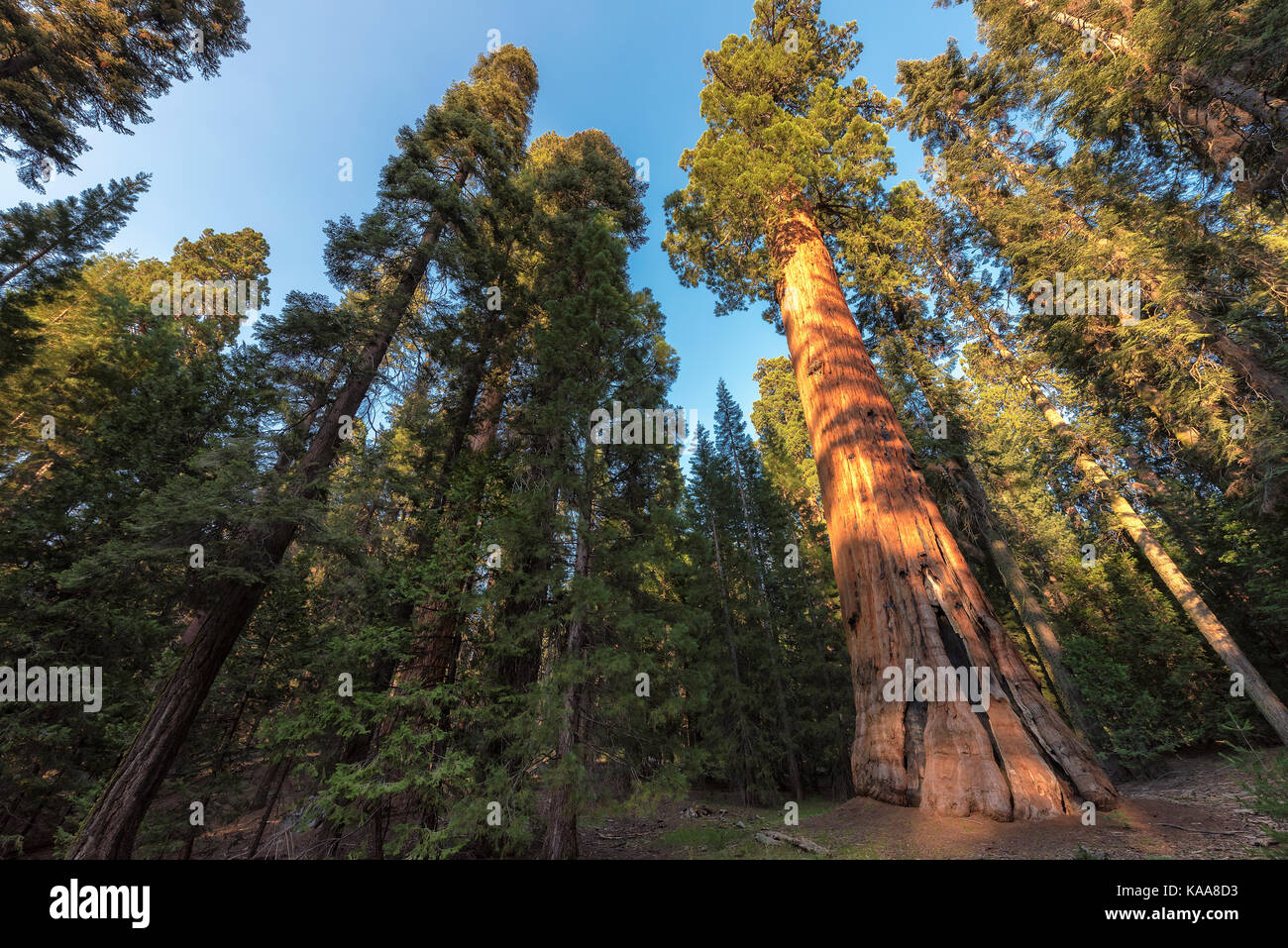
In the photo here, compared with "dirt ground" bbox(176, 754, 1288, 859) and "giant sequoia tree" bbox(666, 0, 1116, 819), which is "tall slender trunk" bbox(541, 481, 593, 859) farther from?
"giant sequoia tree" bbox(666, 0, 1116, 819)

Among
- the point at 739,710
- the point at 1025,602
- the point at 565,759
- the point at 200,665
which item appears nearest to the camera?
the point at 565,759

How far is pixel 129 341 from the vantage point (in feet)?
35.0

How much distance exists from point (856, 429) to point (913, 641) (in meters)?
2.47

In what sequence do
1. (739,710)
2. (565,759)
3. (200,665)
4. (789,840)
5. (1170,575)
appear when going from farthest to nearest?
(739,710)
(1170,575)
(200,665)
(565,759)
(789,840)

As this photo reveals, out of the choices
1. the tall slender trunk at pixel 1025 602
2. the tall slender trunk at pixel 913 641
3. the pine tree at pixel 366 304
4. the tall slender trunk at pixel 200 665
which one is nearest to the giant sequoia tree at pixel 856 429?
the tall slender trunk at pixel 913 641

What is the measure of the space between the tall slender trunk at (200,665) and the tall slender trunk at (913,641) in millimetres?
7835

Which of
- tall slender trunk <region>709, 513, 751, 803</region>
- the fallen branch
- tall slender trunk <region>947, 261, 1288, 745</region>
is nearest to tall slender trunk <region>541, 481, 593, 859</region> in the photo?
the fallen branch

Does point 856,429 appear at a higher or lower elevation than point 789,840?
higher

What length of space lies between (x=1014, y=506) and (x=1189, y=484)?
9576mm

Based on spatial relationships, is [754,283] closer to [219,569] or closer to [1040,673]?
[219,569]

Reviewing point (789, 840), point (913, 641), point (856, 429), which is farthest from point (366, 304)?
point (789, 840)

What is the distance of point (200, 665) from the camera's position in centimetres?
602

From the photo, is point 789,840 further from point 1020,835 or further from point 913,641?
point 913,641

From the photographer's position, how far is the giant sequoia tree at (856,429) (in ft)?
11.3
